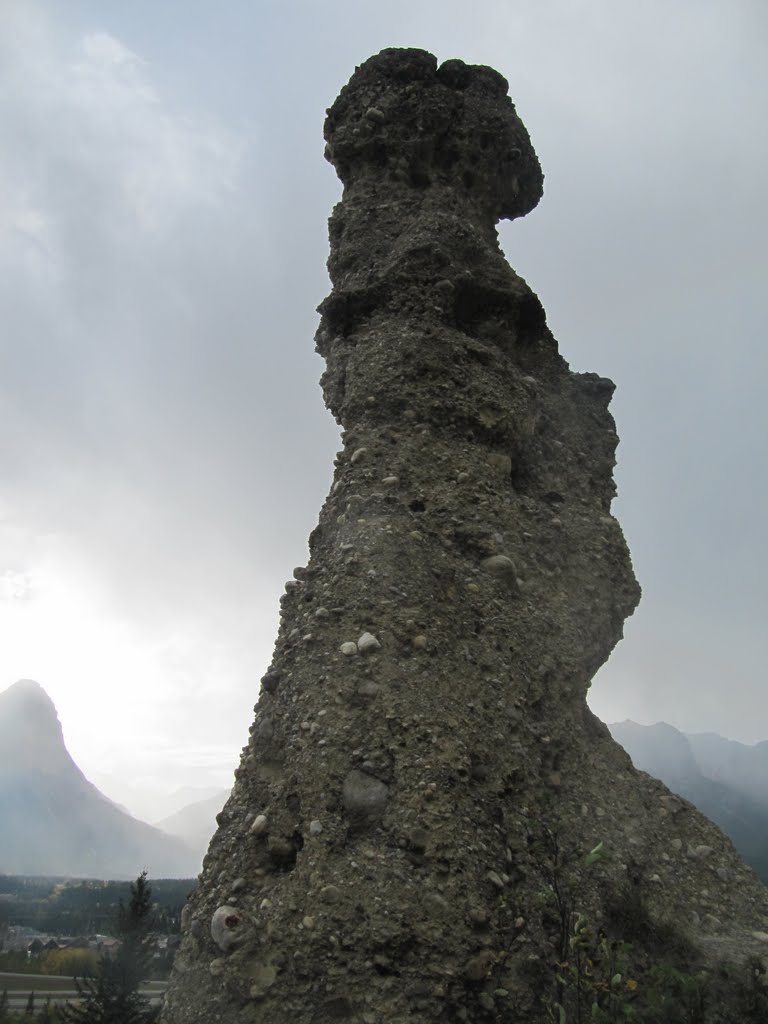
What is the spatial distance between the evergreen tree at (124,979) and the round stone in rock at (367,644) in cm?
1746

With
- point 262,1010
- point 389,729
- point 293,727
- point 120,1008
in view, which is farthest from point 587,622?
point 120,1008

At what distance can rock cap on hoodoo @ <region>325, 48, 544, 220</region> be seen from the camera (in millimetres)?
8016

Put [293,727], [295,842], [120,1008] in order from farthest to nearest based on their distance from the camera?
[120,1008], [293,727], [295,842]

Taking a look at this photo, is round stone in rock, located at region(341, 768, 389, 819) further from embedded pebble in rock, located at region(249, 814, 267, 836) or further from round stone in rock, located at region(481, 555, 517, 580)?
round stone in rock, located at region(481, 555, 517, 580)

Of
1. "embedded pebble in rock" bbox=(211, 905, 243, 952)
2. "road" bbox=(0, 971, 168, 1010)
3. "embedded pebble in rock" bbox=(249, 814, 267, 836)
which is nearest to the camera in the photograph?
"embedded pebble in rock" bbox=(211, 905, 243, 952)

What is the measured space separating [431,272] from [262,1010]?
6397 mm

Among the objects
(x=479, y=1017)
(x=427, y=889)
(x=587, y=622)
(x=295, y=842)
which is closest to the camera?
(x=479, y=1017)

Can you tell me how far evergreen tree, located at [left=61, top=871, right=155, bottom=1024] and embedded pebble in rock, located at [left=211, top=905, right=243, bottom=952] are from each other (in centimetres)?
1677

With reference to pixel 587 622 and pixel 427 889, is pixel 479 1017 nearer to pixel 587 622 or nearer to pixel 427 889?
pixel 427 889

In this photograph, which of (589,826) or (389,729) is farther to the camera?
(589,826)

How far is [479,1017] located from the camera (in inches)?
137

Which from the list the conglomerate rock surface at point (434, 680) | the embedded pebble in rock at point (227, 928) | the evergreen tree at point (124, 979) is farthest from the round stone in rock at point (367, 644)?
the evergreen tree at point (124, 979)

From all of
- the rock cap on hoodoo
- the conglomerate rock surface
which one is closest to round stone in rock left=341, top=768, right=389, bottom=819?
the conglomerate rock surface

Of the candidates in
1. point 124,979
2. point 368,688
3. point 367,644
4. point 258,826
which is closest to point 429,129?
point 367,644
